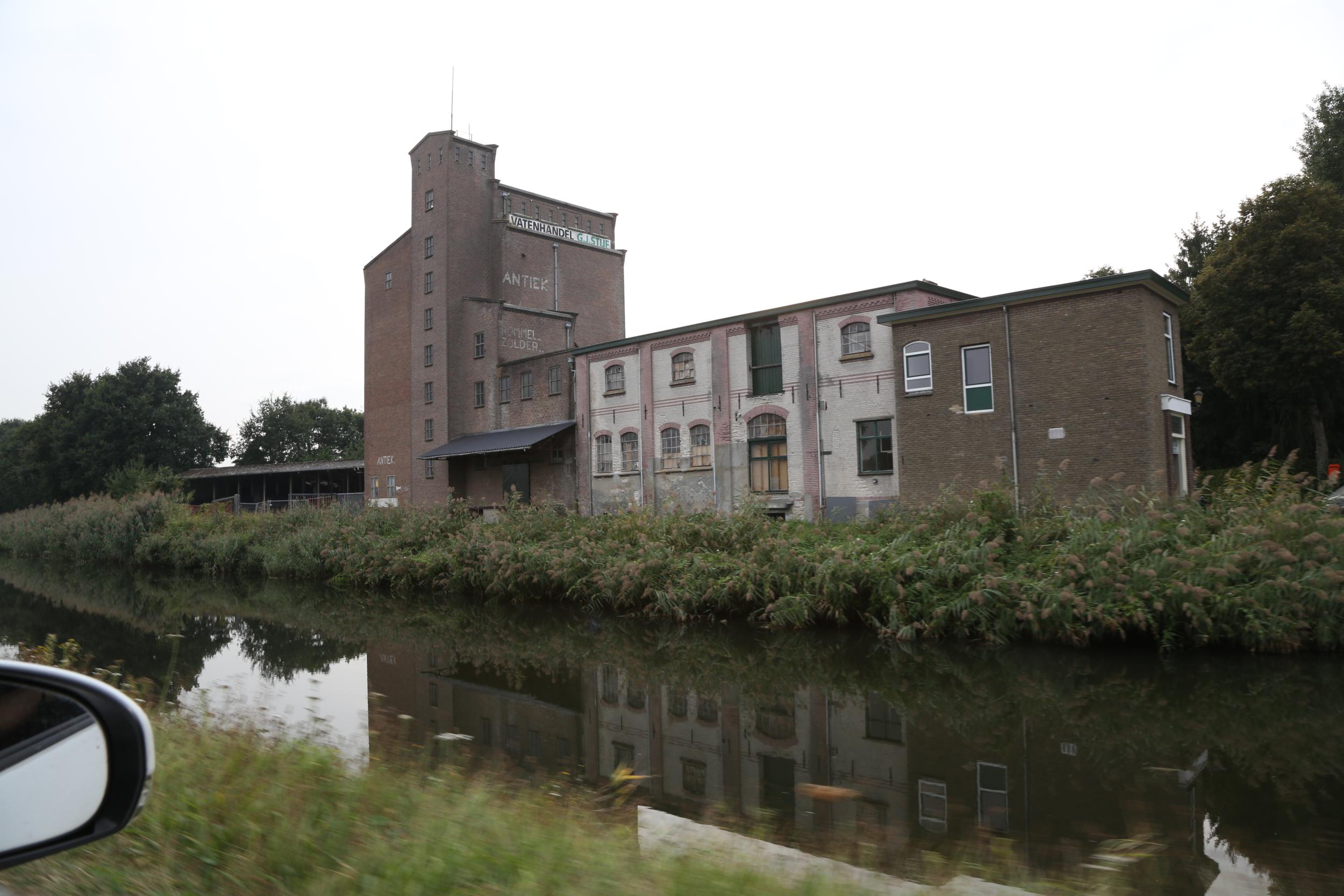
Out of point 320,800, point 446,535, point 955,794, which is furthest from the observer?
point 446,535

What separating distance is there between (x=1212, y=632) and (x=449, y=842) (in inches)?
403

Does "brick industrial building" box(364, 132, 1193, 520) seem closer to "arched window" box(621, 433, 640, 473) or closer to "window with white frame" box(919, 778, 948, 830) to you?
"arched window" box(621, 433, 640, 473)

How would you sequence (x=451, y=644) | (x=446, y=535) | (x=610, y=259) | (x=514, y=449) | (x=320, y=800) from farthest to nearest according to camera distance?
(x=610, y=259), (x=514, y=449), (x=446, y=535), (x=451, y=644), (x=320, y=800)

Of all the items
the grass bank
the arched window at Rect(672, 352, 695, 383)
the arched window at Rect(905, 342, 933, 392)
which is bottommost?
the grass bank

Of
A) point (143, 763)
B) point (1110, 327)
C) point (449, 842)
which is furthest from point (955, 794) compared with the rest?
point (1110, 327)

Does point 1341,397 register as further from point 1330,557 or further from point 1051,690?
point 1051,690

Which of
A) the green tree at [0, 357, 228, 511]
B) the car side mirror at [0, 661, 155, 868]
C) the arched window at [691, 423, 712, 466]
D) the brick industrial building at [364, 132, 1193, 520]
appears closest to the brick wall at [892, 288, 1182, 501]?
the brick industrial building at [364, 132, 1193, 520]

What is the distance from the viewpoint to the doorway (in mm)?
31469

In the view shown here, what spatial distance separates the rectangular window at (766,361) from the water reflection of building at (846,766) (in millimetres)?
15346

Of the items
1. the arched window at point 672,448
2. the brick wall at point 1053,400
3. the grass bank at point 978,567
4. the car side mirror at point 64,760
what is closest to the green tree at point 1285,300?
the brick wall at point 1053,400

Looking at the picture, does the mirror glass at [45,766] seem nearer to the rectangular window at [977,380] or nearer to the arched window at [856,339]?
the rectangular window at [977,380]

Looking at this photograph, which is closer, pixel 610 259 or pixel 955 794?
pixel 955 794

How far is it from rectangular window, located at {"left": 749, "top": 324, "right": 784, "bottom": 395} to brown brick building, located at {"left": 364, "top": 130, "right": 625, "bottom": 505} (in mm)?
7982

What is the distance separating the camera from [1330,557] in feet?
33.4
